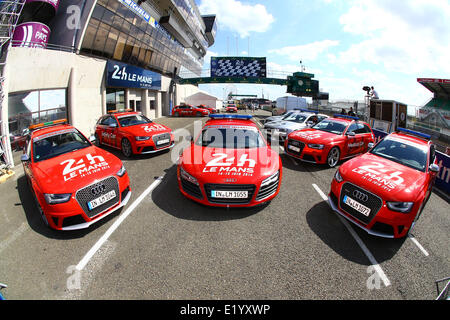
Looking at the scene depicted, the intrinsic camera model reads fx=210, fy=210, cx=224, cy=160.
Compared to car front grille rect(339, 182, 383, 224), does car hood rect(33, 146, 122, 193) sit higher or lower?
higher

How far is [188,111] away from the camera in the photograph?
28.2m

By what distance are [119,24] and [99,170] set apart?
1819 cm

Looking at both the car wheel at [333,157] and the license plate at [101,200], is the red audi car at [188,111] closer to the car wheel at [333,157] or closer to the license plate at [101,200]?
the car wheel at [333,157]

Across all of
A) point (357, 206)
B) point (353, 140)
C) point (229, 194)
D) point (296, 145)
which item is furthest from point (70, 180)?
point (353, 140)

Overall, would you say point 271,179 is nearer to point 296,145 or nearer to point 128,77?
point 296,145

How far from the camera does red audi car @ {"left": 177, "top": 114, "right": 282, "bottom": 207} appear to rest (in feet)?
12.5

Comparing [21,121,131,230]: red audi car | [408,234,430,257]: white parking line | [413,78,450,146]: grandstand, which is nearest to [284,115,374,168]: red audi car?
[408,234,430,257]: white parking line

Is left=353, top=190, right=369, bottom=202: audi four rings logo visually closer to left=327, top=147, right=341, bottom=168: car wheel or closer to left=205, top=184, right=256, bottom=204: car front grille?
left=205, top=184, right=256, bottom=204: car front grille

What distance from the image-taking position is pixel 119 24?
669 inches

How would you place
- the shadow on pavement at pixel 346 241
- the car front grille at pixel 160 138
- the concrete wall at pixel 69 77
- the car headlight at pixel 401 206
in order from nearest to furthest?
1. the shadow on pavement at pixel 346 241
2. the car headlight at pixel 401 206
3. the car front grille at pixel 160 138
4. the concrete wall at pixel 69 77

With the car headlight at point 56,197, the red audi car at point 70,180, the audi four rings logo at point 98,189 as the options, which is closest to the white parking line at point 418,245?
the red audi car at point 70,180

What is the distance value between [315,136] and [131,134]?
6476mm

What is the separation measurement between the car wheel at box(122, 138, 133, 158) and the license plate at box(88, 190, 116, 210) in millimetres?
4191

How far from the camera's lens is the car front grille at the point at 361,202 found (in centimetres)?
339
